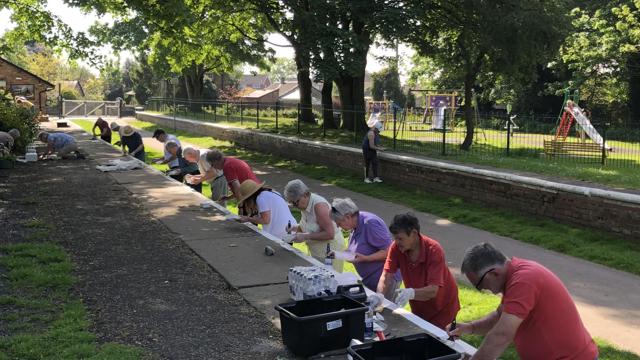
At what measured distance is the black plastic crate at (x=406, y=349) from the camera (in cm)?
387

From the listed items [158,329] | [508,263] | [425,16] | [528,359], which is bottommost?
[158,329]

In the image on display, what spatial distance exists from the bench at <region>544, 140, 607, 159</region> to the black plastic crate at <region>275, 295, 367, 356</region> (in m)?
16.3

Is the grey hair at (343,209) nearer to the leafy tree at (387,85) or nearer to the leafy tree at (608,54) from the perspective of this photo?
the leafy tree at (608,54)

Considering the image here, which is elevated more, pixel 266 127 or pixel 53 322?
pixel 266 127

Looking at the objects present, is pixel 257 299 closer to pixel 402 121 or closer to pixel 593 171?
pixel 593 171

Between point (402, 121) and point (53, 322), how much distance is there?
1972 centimetres

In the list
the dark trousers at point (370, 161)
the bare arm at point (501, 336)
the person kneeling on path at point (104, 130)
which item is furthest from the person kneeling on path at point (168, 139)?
the bare arm at point (501, 336)

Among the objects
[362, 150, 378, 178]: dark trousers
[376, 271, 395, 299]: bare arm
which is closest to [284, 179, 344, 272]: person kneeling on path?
[376, 271, 395, 299]: bare arm

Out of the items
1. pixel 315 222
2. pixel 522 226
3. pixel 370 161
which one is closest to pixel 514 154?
pixel 370 161

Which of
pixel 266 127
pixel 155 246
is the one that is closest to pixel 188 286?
pixel 155 246

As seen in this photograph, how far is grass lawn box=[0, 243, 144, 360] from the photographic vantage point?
4.79 metres

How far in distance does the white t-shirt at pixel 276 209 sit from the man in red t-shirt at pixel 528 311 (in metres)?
4.58

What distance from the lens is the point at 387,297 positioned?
5.58m

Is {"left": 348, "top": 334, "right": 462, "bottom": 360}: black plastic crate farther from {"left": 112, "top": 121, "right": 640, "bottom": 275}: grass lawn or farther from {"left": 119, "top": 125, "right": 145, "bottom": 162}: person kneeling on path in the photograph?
{"left": 119, "top": 125, "right": 145, "bottom": 162}: person kneeling on path
